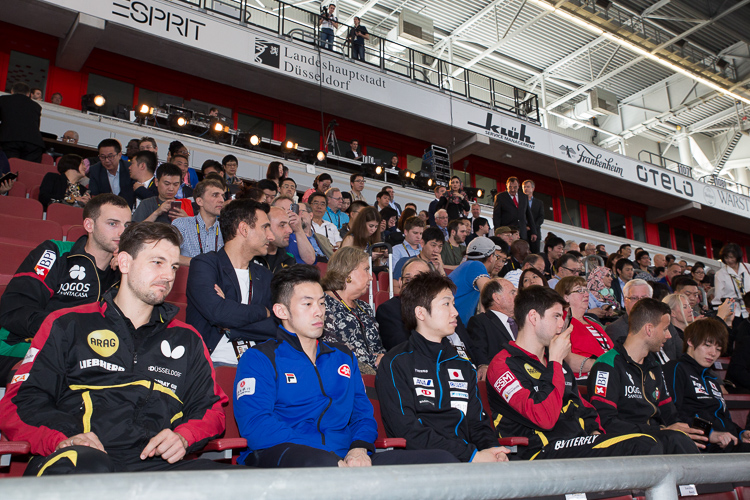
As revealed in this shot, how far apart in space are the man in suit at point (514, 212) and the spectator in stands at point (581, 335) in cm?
460

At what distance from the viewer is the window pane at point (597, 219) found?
16734 mm

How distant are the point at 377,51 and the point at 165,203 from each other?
32.8 ft

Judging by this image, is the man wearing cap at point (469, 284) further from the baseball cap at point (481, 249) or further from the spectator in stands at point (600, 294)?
the spectator in stands at point (600, 294)

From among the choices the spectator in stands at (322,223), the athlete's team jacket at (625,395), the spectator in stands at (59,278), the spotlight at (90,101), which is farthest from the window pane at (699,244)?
the spectator in stands at (59,278)

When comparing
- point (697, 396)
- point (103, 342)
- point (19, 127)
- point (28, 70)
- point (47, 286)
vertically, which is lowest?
point (697, 396)

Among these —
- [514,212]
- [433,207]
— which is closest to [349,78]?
[433,207]

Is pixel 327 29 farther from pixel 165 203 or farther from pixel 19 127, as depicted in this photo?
pixel 165 203

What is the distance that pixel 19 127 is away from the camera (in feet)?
19.5

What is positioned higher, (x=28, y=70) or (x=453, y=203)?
(x=28, y=70)

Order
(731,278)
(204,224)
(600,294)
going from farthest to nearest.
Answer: (731,278), (600,294), (204,224)

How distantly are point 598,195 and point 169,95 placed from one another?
40.5 ft

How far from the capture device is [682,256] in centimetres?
1752

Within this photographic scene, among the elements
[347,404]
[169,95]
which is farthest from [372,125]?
[347,404]

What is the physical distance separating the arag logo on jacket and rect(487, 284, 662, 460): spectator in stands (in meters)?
1.72
